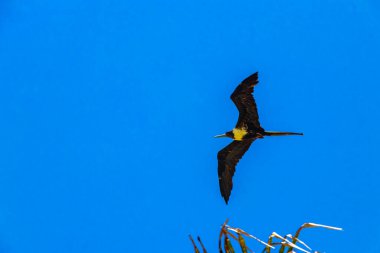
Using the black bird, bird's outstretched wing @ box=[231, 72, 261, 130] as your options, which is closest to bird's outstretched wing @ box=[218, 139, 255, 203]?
the black bird

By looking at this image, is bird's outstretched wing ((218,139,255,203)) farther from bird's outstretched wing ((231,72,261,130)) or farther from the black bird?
bird's outstretched wing ((231,72,261,130))

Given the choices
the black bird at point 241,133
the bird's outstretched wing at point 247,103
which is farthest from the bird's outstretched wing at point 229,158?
the bird's outstretched wing at point 247,103

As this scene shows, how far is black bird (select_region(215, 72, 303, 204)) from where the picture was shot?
14844mm

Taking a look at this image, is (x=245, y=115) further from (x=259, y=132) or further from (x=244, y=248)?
(x=244, y=248)

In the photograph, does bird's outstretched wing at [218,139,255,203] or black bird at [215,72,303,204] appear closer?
black bird at [215,72,303,204]

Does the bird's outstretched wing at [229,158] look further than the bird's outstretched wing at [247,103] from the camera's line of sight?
Yes

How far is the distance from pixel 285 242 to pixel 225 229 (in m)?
0.73

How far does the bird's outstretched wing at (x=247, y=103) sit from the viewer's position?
14.8m

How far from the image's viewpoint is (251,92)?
48.7 ft

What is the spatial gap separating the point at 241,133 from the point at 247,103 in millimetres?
1180

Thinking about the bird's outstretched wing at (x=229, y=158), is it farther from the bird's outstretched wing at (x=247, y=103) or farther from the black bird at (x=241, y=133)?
the bird's outstretched wing at (x=247, y=103)

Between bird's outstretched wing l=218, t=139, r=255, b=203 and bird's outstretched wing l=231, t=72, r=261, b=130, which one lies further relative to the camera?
bird's outstretched wing l=218, t=139, r=255, b=203

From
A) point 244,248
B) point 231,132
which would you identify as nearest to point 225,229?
point 244,248

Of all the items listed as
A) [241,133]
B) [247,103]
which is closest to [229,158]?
[241,133]
